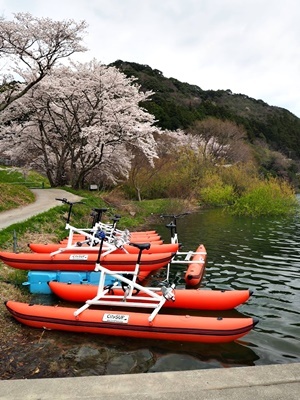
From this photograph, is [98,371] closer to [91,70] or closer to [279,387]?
[279,387]

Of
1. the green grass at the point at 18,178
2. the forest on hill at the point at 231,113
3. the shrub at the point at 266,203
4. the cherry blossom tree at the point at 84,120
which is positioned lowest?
the green grass at the point at 18,178

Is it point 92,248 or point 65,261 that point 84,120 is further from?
point 65,261

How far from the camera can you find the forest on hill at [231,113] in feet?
174

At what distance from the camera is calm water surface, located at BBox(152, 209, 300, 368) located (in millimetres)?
5164

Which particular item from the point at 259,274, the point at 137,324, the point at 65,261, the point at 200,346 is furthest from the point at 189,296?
the point at 259,274

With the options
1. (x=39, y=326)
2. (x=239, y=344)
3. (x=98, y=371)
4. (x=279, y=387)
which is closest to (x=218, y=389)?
(x=279, y=387)

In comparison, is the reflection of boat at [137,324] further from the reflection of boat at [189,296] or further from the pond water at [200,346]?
the reflection of boat at [189,296]

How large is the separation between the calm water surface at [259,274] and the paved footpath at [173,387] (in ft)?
4.76

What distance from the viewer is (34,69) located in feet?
62.7

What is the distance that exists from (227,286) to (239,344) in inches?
113

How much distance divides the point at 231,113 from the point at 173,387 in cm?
7238

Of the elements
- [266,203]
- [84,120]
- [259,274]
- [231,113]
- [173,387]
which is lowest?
[259,274]

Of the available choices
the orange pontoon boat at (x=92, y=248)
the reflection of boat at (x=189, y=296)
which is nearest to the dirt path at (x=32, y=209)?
the orange pontoon boat at (x=92, y=248)

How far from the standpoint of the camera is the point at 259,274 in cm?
913
